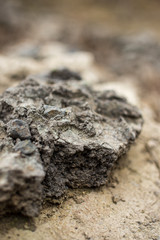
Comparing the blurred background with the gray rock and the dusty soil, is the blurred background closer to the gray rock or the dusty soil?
the dusty soil

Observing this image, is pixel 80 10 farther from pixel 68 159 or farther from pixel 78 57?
pixel 68 159

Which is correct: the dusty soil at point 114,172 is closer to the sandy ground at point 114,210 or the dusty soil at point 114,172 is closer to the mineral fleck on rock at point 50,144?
the sandy ground at point 114,210

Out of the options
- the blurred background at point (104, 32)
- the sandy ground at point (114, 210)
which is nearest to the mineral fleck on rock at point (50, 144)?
the sandy ground at point (114, 210)

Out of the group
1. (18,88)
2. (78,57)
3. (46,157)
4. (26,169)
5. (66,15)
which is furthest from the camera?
(66,15)

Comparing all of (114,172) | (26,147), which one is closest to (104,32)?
(114,172)

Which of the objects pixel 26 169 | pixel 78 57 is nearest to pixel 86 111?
pixel 26 169

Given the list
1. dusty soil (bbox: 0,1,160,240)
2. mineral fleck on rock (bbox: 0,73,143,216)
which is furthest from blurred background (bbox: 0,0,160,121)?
mineral fleck on rock (bbox: 0,73,143,216)
